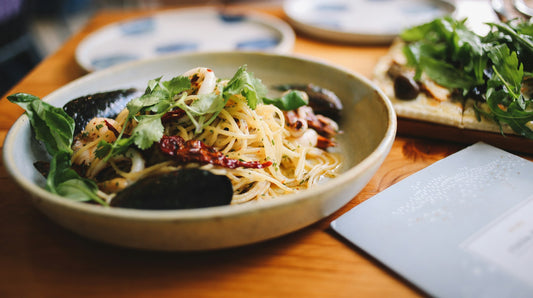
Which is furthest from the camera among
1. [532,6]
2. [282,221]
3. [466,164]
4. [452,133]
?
[532,6]

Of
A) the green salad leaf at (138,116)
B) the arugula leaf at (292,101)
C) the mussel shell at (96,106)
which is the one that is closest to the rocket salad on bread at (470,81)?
the arugula leaf at (292,101)

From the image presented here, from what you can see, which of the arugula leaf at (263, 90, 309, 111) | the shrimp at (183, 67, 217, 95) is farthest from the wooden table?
the shrimp at (183, 67, 217, 95)

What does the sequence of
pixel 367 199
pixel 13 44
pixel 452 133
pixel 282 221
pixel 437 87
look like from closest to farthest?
1. pixel 282 221
2. pixel 367 199
3. pixel 452 133
4. pixel 437 87
5. pixel 13 44

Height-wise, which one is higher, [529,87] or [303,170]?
[529,87]

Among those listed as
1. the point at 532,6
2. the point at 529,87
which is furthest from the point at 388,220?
the point at 532,6

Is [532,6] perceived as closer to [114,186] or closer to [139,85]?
[139,85]

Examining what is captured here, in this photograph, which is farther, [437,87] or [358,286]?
[437,87]

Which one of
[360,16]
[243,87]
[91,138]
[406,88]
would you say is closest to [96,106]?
[91,138]
